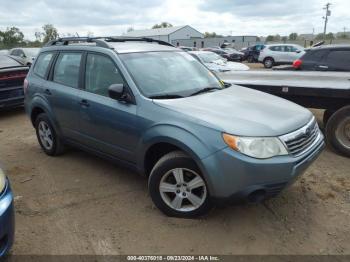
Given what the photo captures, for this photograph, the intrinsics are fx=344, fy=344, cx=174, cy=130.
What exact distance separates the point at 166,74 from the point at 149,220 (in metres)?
1.67

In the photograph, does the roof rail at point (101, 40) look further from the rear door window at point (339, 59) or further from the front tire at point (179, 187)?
the rear door window at point (339, 59)

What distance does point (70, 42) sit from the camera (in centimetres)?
507

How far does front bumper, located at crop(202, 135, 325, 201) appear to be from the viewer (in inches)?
116

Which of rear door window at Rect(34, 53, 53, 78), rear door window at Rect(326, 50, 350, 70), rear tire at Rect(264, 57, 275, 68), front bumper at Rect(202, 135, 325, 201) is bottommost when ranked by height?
rear tire at Rect(264, 57, 275, 68)

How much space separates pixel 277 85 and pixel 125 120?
9.35 feet

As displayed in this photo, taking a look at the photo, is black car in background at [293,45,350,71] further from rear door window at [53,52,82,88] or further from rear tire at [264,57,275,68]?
rear tire at [264,57,275,68]

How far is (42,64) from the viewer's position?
5320 mm

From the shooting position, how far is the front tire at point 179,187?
10.8ft

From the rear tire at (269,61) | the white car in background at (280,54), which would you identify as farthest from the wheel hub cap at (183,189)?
the rear tire at (269,61)

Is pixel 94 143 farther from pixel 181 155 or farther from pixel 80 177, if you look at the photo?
pixel 181 155

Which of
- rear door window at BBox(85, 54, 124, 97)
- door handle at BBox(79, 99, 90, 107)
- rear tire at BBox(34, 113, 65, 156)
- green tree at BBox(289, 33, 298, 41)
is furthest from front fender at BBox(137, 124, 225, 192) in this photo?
green tree at BBox(289, 33, 298, 41)

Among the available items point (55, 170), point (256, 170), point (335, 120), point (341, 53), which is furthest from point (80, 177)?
point (341, 53)

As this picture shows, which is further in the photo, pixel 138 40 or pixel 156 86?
pixel 138 40

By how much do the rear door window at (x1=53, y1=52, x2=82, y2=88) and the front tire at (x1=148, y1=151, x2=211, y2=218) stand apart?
185 centimetres
